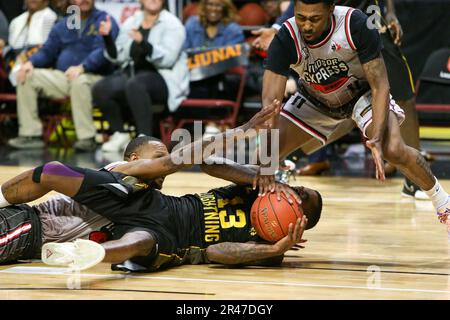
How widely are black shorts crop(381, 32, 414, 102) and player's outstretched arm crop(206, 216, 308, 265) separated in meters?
2.97

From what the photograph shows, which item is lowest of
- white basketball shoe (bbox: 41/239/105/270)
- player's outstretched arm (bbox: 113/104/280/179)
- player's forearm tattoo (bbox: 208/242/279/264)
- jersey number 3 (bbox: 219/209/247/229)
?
player's forearm tattoo (bbox: 208/242/279/264)

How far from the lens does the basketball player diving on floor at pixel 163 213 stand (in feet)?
17.1

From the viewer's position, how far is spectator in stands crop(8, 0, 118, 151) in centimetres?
1130

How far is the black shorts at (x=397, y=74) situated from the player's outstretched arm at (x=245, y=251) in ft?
9.74

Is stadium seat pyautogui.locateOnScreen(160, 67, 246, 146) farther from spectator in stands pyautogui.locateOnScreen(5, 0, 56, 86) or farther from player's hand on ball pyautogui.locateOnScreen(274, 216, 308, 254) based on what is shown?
player's hand on ball pyautogui.locateOnScreen(274, 216, 308, 254)

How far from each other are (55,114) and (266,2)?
9.76 ft

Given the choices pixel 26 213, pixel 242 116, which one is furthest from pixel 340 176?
pixel 26 213

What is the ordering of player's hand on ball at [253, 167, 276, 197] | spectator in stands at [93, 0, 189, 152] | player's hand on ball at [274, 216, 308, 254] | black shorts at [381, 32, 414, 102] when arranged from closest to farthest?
player's hand on ball at [274, 216, 308, 254] < player's hand on ball at [253, 167, 276, 197] < black shorts at [381, 32, 414, 102] < spectator in stands at [93, 0, 189, 152]

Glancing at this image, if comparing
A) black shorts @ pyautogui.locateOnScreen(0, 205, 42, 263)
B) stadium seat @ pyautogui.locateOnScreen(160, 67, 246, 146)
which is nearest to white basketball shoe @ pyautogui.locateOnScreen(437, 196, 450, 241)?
black shorts @ pyautogui.locateOnScreen(0, 205, 42, 263)

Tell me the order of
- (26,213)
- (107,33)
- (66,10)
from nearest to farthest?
(26,213)
(107,33)
(66,10)

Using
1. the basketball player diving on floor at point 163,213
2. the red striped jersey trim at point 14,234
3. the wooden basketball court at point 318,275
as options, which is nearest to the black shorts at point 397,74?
the wooden basketball court at point 318,275

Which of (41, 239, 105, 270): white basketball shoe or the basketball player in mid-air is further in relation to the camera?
the basketball player in mid-air

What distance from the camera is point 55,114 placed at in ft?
39.4
